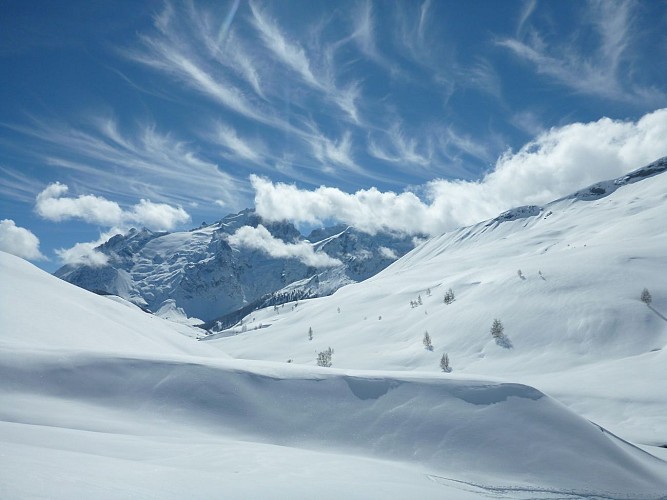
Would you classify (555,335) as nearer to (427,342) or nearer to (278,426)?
(427,342)

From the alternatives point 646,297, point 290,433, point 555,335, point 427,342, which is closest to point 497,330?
point 555,335

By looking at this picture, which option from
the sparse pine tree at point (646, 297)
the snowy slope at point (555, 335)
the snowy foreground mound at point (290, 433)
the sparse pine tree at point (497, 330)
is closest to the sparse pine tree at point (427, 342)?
the snowy slope at point (555, 335)

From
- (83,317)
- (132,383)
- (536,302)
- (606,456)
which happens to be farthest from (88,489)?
(536,302)

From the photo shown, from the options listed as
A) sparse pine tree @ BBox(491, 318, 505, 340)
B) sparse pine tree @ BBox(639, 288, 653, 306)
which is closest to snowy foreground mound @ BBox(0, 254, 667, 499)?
sparse pine tree @ BBox(491, 318, 505, 340)

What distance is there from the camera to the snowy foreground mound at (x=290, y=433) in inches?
271

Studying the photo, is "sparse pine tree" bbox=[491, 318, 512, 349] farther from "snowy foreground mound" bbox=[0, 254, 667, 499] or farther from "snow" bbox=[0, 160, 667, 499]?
"snowy foreground mound" bbox=[0, 254, 667, 499]

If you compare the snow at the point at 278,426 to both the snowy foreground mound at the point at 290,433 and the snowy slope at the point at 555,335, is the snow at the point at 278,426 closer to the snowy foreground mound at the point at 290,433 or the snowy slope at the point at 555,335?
the snowy foreground mound at the point at 290,433

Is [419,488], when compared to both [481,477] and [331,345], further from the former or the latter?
[331,345]

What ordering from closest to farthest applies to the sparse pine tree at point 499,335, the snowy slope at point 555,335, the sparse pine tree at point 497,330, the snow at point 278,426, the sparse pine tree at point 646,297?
the snow at point 278,426, the snowy slope at point 555,335, the sparse pine tree at point 499,335, the sparse pine tree at point 646,297, the sparse pine tree at point 497,330

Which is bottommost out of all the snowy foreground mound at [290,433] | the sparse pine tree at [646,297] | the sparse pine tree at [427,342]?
the snowy foreground mound at [290,433]

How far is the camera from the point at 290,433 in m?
10.3

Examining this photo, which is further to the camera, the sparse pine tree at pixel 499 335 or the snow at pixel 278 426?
the sparse pine tree at pixel 499 335

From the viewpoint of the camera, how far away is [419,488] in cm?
→ 772

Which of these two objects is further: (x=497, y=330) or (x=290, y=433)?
(x=497, y=330)
